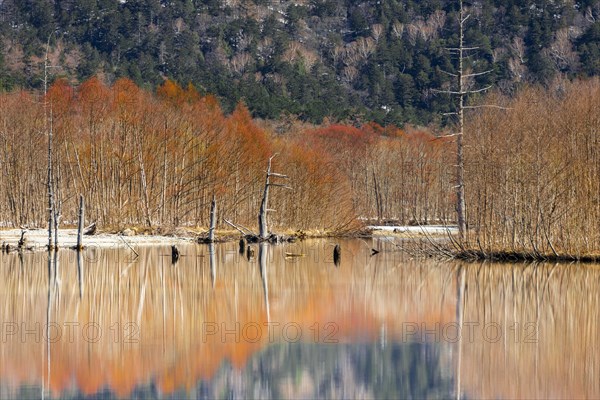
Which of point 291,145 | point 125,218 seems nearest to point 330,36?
point 291,145

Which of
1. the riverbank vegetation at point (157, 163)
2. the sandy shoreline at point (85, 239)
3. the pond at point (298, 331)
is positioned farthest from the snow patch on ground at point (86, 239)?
the pond at point (298, 331)

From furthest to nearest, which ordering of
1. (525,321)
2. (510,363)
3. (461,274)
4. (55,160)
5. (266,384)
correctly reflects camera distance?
1. (55,160)
2. (461,274)
3. (525,321)
4. (510,363)
5. (266,384)

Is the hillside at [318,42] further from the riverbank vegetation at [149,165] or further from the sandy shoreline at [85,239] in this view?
the sandy shoreline at [85,239]

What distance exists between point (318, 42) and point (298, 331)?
15605cm

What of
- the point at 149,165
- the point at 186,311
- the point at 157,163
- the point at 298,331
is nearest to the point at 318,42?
the point at 157,163

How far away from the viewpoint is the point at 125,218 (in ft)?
168

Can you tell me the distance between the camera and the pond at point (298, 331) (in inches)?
618

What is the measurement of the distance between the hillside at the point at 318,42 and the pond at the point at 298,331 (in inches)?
3986

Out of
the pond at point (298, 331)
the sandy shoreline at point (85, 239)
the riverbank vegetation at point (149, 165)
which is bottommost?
the pond at point (298, 331)

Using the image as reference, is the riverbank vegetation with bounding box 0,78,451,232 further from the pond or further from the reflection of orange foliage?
the pond

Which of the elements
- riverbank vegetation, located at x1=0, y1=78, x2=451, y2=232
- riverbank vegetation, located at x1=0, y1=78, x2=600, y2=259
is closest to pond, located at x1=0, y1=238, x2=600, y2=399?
riverbank vegetation, located at x1=0, y1=78, x2=600, y2=259

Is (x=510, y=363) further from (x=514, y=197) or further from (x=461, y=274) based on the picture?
(x=514, y=197)

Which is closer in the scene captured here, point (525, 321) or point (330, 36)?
point (525, 321)

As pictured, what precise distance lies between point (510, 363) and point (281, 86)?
12142 cm
